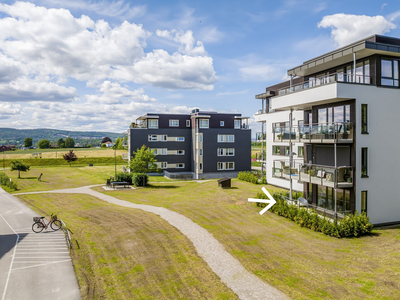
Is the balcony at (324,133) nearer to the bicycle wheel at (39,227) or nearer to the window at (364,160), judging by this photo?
the window at (364,160)

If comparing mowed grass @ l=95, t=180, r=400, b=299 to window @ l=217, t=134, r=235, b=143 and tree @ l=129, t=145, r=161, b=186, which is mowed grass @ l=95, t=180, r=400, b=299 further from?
window @ l=217, t=134, r=235, b=143

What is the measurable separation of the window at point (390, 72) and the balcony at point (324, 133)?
181 inches

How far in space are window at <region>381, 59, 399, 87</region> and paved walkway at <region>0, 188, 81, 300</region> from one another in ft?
74.2

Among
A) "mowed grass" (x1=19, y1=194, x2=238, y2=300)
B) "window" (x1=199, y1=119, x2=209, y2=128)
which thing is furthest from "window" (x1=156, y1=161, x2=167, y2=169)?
"mowed grass" (x1=19, y1=194, x2=238, y2=300)

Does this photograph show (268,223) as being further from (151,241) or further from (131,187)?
(131,187)

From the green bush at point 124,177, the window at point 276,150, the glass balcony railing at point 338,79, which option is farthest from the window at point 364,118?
the green bush at point 124,177

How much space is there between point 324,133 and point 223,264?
12.0 metres

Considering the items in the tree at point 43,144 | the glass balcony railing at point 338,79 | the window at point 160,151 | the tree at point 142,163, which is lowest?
the tree at point 142,163

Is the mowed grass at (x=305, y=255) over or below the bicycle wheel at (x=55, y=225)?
below

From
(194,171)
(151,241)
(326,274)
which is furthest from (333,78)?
(194,171)

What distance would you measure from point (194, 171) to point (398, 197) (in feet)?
112

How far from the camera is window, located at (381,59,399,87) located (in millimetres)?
19500

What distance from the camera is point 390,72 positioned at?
779 inches

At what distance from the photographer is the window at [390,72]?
19500mm
